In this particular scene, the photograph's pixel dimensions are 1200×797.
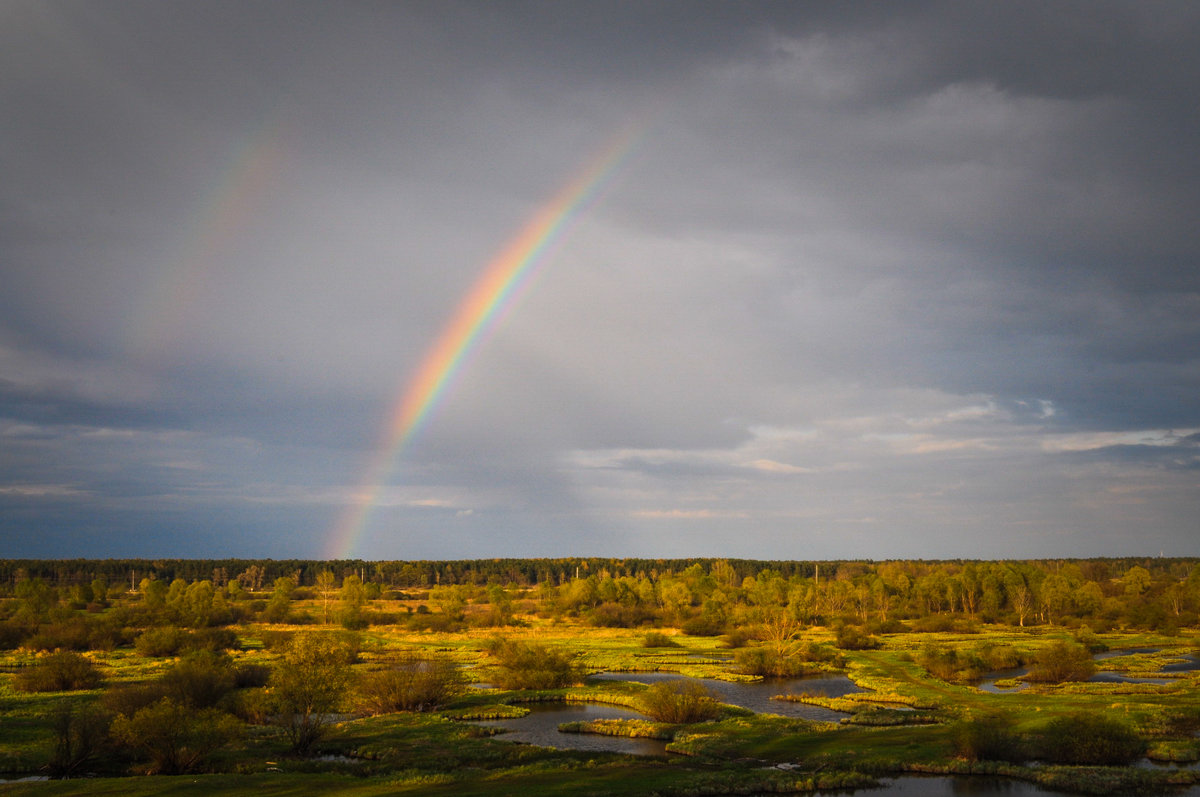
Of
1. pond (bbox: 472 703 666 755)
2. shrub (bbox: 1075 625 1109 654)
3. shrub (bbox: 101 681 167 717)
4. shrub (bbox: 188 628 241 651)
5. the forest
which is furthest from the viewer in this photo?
shrub (bbox: 1075 625 1109 654)

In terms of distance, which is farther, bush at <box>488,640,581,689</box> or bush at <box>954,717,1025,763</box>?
bush at <box>488,640,581,689</box>

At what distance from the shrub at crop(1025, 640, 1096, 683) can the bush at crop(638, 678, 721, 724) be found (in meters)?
43.5

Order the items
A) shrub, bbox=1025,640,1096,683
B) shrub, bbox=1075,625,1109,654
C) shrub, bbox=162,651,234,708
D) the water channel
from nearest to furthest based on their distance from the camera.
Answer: the water channel < shrub, bbox=162,651,234,708 < shrub, bbox=1025,640,1096,683 < shrub, bbox=1075,625,1109,654

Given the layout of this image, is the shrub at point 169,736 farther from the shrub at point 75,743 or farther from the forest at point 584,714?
the shrub at point 75,743

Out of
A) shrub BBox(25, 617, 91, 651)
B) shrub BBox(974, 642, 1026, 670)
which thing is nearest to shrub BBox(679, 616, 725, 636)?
shrub BBox(974, 642, 1026, 670)

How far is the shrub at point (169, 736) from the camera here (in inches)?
1935

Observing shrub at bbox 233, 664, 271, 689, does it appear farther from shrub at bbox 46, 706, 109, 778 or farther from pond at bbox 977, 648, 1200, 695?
pond at bbox 977, 648, 1200, 695

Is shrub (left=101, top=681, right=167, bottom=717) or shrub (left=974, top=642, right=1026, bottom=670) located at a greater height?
shrub (left=101, top=681, right=167, bottom=717)

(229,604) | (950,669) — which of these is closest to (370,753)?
(950,669)

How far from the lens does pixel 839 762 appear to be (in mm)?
50594

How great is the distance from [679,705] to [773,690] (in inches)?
933

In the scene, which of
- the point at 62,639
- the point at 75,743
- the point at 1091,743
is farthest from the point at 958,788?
the point at 62,639

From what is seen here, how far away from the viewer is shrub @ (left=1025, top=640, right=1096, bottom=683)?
87.7 meters

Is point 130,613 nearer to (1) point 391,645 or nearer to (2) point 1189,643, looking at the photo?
(1) point 391,645
